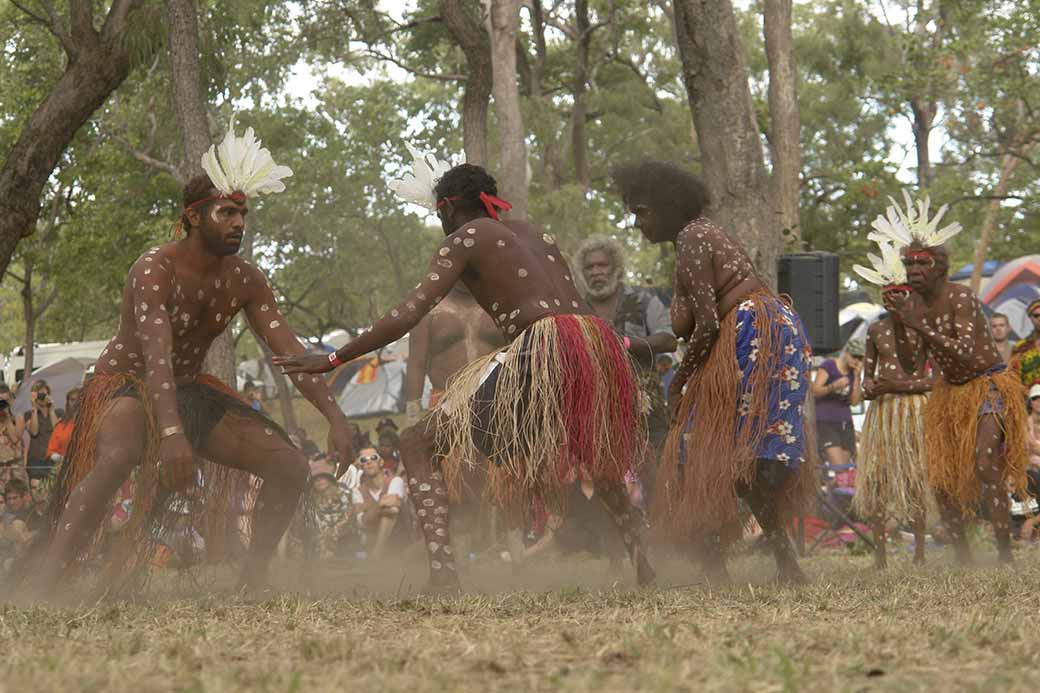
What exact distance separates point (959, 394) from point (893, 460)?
1.83 feet

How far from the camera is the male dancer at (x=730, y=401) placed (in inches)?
227

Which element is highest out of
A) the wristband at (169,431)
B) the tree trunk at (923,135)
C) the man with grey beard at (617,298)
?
the tree trunk at (923,135)

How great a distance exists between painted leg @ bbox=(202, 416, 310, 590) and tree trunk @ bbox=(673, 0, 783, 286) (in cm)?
391

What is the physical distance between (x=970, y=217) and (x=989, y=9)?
438cm

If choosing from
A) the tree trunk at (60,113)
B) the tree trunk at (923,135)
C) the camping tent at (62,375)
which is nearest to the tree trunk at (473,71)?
the tree trunk at (60,113)

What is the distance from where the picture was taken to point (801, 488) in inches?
236

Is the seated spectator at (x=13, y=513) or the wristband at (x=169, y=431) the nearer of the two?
the wristband at (x=169, y=431)

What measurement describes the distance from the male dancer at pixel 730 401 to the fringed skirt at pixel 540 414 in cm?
46

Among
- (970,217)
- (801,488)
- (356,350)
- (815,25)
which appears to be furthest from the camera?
(815,25)

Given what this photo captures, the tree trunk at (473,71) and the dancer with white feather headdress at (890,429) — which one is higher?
the tree trunk at (473,71)

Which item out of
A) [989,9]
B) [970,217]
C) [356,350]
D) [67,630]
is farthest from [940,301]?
[970,217]

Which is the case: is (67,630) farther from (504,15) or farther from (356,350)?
(504,15)

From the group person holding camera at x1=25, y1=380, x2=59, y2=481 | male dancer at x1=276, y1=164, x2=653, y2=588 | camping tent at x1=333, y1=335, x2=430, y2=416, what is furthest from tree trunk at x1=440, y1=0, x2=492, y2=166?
camping tent at x1=333, y1=335, x2=430, y2=416

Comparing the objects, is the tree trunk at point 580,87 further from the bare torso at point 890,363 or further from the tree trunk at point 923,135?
the bare torso at point 890,363
